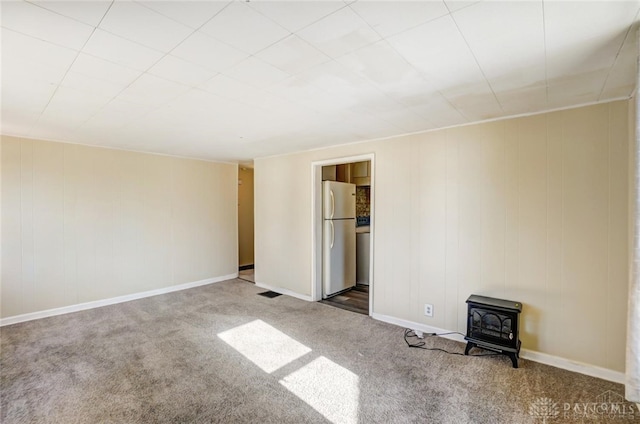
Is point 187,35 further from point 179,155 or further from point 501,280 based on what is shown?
point 179,155

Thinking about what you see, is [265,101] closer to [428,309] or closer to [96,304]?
[428,309]

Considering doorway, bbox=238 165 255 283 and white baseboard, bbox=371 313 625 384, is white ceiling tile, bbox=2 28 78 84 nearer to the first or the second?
white baseboard, bbox=371 313 625 384

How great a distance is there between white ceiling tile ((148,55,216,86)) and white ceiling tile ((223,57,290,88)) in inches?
6.4

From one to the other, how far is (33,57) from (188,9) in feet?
3.89

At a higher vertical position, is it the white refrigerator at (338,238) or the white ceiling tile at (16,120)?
the white ceiling tile at (16,120)

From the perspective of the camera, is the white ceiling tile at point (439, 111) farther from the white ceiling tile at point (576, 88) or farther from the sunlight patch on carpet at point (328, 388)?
the sunlight patch on carpet at point (328, 388)

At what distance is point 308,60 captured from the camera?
70.0 inches

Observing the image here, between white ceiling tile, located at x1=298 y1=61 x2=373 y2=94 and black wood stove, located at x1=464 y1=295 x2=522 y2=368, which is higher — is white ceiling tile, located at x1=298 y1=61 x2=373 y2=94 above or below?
above

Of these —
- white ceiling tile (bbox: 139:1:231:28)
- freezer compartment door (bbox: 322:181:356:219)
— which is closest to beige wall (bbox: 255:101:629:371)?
freezer compartment door (bbox: 322:181:356:219)

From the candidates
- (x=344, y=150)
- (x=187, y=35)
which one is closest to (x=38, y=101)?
(x=187, y=35)

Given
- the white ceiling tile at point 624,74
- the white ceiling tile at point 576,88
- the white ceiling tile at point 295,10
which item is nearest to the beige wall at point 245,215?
the white ceiling tile at point 295,10

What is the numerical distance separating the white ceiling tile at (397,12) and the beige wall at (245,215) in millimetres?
5914

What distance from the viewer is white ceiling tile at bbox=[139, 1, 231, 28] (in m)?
1.28

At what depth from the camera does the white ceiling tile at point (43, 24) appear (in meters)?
1.33
